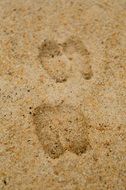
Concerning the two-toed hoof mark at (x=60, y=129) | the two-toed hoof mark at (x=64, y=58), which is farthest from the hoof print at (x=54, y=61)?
the two-toed hoof mark at (x=60, y=129)

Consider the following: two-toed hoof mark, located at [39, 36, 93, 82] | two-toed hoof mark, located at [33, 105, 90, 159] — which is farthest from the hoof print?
two-toed hoof mark, located at [33, 105, 90, 159]

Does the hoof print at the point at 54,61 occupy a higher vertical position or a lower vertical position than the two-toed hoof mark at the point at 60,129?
higher

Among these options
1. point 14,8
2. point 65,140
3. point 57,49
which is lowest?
point 65,140

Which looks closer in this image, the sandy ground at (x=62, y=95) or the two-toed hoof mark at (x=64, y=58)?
the sandy ground at (x=62, y=95)

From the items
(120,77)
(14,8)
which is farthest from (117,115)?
(14,8)

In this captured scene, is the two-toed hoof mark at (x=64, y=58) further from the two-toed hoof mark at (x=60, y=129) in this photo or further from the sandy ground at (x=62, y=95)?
the two-toed hoof mark at (x=60, y=129)

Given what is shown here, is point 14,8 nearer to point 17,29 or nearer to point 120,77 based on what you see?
point 17,29

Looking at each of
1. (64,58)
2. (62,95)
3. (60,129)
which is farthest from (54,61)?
(60,129)

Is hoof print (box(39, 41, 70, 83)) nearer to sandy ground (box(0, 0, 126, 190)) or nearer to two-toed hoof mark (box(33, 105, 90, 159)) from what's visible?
sandy ground (box(0, 0, 126, 190))
